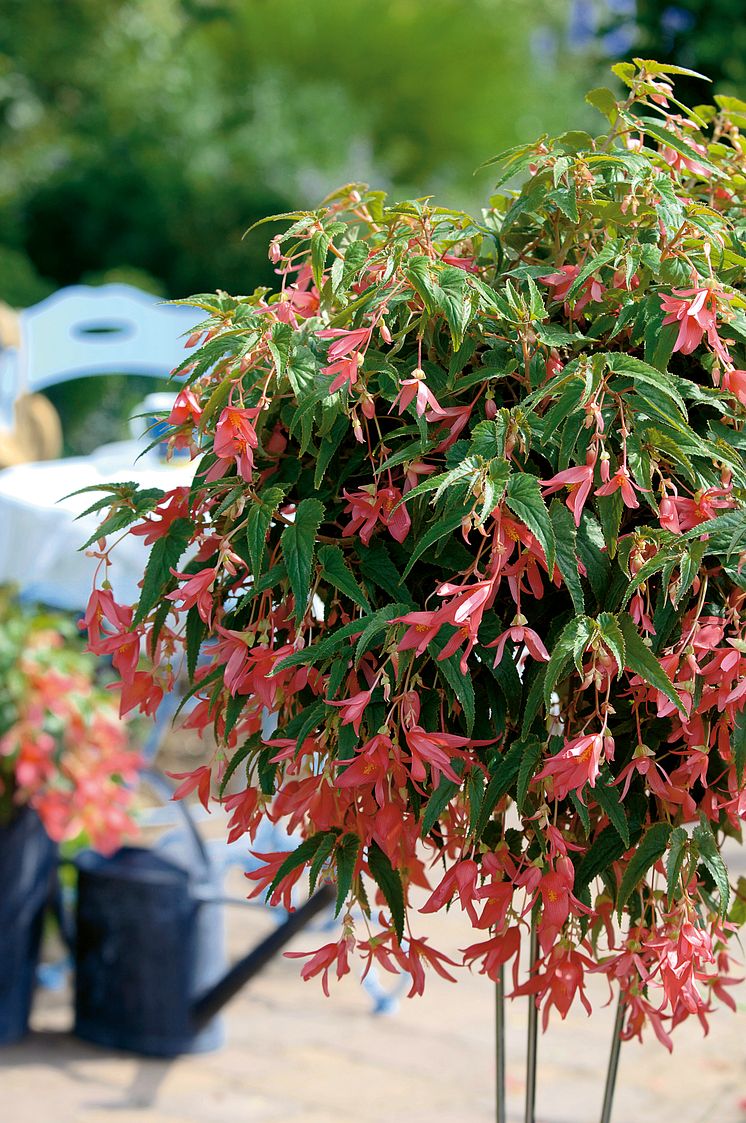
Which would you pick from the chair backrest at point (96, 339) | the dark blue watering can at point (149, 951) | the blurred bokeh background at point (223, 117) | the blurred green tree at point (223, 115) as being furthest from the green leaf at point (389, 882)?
the blurred green tree at point (223, 115)

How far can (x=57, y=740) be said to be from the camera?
8.21 ft

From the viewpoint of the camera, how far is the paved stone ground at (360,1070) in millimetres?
2264

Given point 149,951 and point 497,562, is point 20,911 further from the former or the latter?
point 497,562

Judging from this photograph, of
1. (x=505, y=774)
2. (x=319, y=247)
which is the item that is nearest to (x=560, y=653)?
(x=505, y=774)

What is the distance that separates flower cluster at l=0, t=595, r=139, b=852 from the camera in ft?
7.88

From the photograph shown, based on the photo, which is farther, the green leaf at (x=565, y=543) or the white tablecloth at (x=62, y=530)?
the white tablecloth at (x=62, y=530)

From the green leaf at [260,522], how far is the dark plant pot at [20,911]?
1.61m

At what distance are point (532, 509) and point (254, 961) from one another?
1.60 m

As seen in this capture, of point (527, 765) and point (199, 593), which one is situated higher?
point (199, 593)

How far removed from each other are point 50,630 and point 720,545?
187cm

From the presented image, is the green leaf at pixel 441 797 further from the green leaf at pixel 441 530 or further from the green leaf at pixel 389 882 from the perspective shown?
the green leaf at pixel 441 530

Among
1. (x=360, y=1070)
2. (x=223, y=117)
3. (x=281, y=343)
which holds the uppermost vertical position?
(x=223, y=117)

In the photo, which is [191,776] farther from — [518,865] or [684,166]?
[684,166]

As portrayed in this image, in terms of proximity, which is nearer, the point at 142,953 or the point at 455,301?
the point at 455,301
